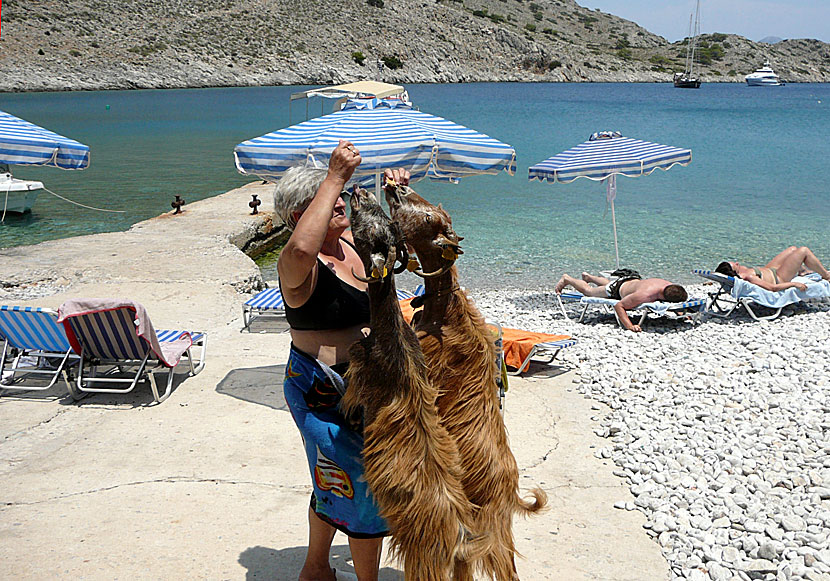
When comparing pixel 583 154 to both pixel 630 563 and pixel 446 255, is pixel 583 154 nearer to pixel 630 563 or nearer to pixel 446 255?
pixel 630 563

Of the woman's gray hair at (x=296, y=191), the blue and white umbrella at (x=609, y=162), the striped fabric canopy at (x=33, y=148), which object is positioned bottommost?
the blue and white umbrella at (x=609, y=162)

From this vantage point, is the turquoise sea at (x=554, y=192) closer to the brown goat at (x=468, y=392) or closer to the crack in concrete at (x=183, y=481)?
the crack in concrete at (x=183, y=481)

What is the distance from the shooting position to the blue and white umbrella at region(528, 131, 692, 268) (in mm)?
9289

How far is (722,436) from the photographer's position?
470 centimetres

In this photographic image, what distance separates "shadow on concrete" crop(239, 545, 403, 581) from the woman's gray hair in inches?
64.7

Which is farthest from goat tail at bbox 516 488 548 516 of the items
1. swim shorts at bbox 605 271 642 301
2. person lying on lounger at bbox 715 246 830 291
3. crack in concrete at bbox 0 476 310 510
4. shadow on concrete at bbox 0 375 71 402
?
person lying on lounger at bbox 715 246 830 291

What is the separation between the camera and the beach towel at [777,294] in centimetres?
798

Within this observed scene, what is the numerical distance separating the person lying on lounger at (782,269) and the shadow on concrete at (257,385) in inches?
212

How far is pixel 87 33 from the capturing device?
258 ft

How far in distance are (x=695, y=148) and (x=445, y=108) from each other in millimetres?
25146

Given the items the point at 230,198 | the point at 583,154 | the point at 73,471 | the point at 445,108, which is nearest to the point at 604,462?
the point at 73,471

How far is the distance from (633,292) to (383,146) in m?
3.51

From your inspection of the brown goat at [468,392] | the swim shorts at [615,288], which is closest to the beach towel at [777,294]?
the swim shorts at [615,288]

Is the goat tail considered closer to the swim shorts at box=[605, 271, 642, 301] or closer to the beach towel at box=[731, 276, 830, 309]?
the swim shorts at box=[605, 271, 642, 301]
